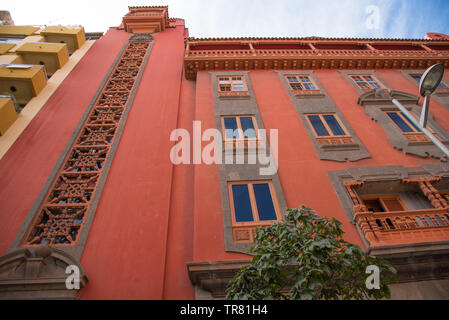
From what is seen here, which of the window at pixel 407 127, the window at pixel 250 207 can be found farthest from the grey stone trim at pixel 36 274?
the window at pixel 407 127

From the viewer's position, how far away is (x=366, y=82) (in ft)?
52.0

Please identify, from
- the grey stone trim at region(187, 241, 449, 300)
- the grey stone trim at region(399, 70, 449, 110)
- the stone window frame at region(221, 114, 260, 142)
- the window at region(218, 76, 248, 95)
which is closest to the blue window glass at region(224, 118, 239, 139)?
the stone window frame at region(221, 114, 260, 142)

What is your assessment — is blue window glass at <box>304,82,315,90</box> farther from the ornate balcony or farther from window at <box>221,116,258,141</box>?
window at <box>221,116,258,141</box>

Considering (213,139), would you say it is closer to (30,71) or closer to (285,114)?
(285,114)

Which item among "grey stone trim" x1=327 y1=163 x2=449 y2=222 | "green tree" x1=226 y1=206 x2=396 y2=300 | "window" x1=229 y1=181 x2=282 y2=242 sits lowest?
"green tree" x1=226 y1=206 x2=396 y2=300

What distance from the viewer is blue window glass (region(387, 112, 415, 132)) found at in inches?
497

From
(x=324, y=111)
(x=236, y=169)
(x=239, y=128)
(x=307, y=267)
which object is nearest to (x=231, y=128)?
(x=239, y=128)

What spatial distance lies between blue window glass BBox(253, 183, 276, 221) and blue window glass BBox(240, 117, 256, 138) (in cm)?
281

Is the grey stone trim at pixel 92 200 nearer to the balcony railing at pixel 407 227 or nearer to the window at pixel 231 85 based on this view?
the window at pixel 231 85

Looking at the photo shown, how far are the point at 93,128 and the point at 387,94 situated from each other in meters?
14.1

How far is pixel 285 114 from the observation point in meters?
13.0

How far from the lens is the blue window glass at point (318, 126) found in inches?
480

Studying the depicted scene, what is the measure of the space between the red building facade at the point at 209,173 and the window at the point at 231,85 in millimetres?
118

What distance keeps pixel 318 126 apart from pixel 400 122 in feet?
12.8
